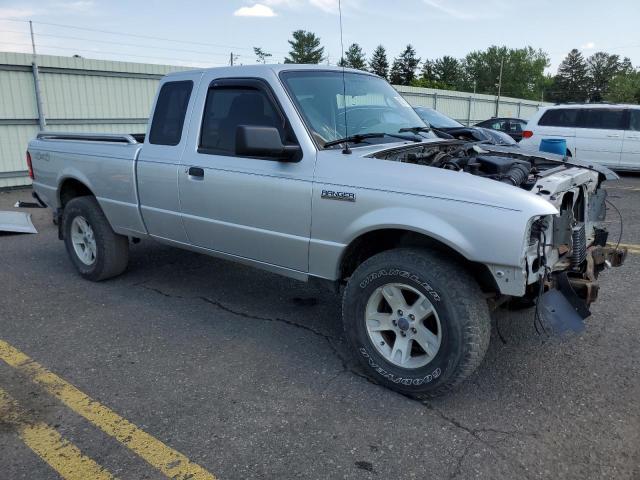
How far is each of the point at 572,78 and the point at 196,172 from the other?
137651 millimetres

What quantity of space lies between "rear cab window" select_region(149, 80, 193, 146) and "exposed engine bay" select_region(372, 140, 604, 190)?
1816 mm

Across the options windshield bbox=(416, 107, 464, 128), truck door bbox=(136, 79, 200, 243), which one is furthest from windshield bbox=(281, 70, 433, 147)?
windshield bbox=(416, 107, 464, 128)

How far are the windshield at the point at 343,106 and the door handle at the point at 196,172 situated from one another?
925mm

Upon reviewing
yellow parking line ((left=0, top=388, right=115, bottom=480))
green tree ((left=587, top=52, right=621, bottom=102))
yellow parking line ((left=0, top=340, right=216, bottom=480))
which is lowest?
yellow parking line ((left=0, top=388, right=115, bottom=480))

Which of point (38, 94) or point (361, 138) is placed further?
point (38, 94)

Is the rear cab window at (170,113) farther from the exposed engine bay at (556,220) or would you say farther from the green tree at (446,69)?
the green tree at (446,69)

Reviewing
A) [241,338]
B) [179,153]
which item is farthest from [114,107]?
[241,338]

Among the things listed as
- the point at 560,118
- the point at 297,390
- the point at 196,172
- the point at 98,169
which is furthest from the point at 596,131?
the point at 297,390

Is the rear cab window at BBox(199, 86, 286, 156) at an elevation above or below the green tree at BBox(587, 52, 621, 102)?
below

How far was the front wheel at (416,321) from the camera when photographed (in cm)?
292

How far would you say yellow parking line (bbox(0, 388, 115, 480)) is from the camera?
2543 millimetres

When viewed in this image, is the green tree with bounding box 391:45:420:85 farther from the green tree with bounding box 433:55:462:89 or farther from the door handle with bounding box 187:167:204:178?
the door handle with bounding box 187:167:204:178

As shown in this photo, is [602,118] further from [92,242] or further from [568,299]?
[92,242]

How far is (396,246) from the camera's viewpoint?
11.4 feet
